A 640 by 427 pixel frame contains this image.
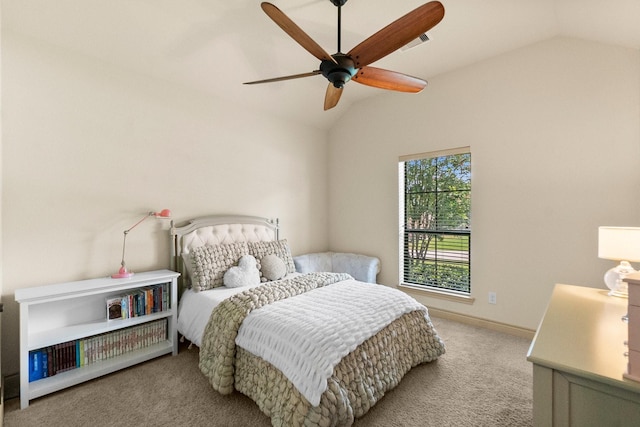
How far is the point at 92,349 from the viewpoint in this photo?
223cm

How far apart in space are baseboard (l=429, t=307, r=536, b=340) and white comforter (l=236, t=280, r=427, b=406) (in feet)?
4.07

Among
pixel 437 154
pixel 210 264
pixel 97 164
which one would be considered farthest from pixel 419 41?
pixel 97 164

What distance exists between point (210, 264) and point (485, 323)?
114 inches

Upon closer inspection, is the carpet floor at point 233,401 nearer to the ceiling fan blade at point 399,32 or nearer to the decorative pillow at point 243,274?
the decorative pillow at point 243,274

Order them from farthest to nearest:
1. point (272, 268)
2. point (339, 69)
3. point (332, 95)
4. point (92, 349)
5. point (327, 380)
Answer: point (272, 268) < point (332, 95) < point (92, 349) < point (339, 69) < point (327, 380)

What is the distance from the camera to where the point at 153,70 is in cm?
272

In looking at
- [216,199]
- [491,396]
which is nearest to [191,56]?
[216,199]

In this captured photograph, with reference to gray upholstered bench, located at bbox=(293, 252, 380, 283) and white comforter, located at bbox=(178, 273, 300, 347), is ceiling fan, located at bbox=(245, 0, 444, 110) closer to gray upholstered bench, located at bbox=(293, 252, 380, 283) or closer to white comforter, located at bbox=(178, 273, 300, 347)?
white comforter, located at bbox=(178, 273, 300, 347)

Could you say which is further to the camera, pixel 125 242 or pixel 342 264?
pixel 342 264

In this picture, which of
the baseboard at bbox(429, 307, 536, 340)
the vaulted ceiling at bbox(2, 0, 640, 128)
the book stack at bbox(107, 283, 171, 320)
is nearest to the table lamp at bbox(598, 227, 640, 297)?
the baseboard at bbox(429, 307, 536, 340)

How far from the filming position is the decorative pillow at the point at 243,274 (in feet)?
8.84

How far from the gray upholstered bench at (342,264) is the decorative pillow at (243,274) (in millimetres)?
885

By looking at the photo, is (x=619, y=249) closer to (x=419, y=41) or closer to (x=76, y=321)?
(x=419, y=41)

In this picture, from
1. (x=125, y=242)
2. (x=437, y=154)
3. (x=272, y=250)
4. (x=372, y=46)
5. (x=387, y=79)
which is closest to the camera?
(x=372, y=46)
